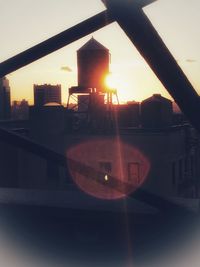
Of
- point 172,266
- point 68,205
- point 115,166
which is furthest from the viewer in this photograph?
point 115,166

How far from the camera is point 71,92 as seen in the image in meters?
24.7

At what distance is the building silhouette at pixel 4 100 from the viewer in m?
32.4

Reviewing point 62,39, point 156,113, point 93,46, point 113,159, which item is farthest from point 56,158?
point 93,46

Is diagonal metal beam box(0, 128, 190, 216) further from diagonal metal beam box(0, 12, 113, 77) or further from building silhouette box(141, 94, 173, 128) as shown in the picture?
building silhouette box(141, 94, 173, 128)

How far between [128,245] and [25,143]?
1871mm

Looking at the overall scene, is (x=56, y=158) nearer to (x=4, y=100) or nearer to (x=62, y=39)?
(x=62, y=39)

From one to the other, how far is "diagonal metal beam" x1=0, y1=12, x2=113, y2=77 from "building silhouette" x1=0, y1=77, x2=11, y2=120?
29799mm

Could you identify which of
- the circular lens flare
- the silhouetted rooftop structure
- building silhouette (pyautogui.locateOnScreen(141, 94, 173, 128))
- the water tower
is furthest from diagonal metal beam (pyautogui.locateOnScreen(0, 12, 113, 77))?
the silhouetted rooftop structure

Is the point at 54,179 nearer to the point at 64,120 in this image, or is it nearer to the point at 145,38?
the point at 64,120

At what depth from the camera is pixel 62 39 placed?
2.73 m

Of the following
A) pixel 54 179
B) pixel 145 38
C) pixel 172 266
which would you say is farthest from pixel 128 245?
pixel 54 179

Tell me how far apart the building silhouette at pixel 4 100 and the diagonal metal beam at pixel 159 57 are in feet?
99.7

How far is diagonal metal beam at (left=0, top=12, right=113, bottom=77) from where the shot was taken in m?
2.73

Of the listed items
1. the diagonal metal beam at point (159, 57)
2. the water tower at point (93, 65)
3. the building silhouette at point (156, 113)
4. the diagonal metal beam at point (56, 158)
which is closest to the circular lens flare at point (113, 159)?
the building silhouette at point (156, 113)
